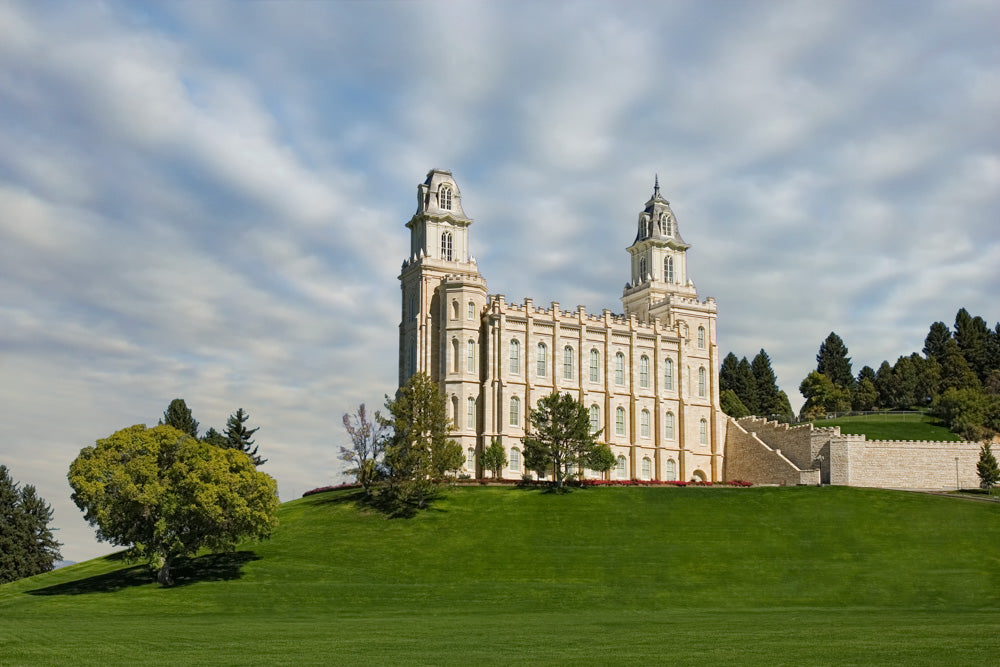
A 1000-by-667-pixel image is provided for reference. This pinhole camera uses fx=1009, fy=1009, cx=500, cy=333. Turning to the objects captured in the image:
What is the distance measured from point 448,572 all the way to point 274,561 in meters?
9.34

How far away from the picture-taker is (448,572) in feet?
159

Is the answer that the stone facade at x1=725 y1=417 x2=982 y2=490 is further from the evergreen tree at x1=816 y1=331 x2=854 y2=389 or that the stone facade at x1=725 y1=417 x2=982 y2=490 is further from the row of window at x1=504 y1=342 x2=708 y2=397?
the evergreen tree at x1=816 y1=331 x2=854 y2=389

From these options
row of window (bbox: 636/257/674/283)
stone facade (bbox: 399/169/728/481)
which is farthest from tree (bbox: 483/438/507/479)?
row of window (bbox: 636/257/674/283)

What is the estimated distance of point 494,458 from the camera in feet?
244

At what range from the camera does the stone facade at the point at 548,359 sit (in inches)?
3123

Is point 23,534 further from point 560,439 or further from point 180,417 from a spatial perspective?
point 560,439

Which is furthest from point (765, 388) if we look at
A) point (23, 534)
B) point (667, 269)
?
point (23, 534)

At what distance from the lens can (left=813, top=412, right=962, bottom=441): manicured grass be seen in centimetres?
9938

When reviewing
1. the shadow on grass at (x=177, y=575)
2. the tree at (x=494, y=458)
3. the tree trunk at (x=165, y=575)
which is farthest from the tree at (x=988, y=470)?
the tree trunk at (x=165, y=575)

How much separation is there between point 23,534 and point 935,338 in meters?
116

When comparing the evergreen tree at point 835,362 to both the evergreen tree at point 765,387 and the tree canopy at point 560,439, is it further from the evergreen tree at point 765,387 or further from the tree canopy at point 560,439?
the tree canopy at point 560,439

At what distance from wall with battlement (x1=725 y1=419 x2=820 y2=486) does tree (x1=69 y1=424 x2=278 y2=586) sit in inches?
1672

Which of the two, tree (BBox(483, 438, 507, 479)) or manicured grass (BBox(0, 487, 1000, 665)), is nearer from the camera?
manicured grass (BBox(0, 487, 1000, 665))

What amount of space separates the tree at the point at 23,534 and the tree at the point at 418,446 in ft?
102
